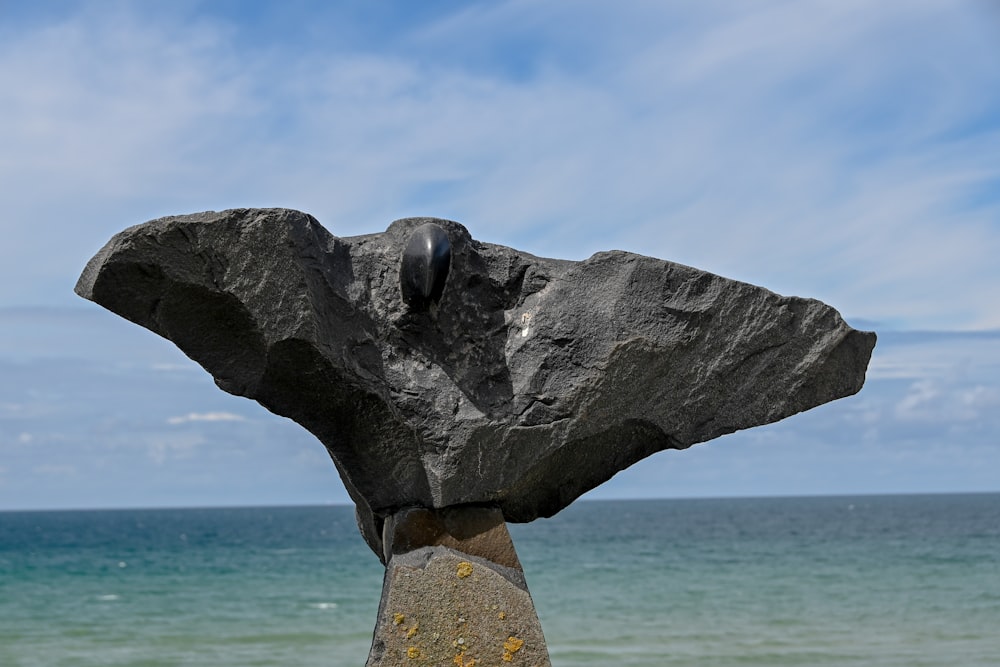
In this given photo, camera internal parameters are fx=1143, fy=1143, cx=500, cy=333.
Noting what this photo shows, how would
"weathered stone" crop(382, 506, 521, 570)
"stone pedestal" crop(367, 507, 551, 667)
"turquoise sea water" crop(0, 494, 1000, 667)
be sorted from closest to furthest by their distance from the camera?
1. "stone pedestal" crop(367, 507, 551, 667)
2. "weathered stone" crop(382, 506, 521, 570)
3. "turquoise sea water" crop(0, 494, 1000, 667)

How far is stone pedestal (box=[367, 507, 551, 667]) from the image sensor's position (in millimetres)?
5266

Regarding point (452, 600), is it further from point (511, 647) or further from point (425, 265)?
point (425, 265)

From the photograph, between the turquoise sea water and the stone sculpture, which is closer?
the stone sculpture

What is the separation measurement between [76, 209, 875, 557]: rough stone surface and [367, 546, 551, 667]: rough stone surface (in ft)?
1.06

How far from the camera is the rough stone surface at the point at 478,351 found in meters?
5.05

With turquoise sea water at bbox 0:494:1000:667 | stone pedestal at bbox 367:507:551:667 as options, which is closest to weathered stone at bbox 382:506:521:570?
stone pedestal at bbox 367:507:551:667

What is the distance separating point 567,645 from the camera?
12688 millimetres

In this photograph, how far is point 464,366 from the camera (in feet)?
17.8

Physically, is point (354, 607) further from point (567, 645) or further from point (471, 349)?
point (471, 349)

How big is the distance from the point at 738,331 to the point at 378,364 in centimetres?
178

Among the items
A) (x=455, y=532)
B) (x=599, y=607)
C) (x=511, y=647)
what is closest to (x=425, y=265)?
(x=455, y=532)

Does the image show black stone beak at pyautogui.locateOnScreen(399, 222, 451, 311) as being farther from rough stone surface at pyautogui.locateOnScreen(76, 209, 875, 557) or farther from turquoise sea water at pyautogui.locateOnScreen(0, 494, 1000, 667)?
turquoise sea water at pyautogui.locateOnScreen(0, 494, 1000, 667)

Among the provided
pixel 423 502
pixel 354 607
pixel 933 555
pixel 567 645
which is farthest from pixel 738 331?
pixel 933 555

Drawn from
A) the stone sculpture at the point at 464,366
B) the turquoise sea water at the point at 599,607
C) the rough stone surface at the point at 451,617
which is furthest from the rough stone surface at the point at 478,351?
the turquoise sea water at the point at 599,607
